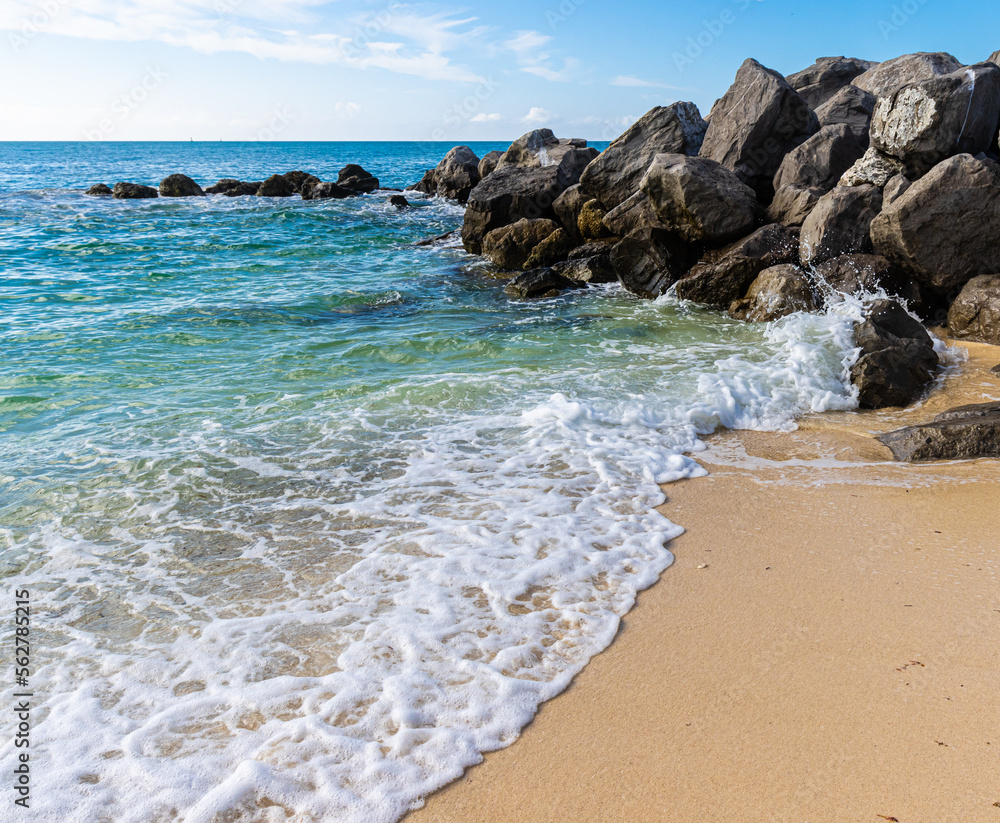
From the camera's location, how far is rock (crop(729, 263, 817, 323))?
903 cm

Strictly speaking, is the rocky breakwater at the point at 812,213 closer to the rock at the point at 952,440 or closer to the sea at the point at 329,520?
the sea at the point at 329,520

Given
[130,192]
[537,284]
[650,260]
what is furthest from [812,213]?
[130,192]

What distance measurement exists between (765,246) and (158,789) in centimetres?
986

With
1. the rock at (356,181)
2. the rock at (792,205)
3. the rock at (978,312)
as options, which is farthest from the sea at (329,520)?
the rock at (356,181)

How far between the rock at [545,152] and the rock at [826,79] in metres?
4.82

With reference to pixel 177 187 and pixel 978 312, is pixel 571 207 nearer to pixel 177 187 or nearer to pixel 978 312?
pixel 978 312

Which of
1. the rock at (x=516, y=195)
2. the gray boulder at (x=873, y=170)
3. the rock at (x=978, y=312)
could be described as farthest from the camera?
the rock at (x=516, y=195)

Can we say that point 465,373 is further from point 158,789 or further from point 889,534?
point 158,789

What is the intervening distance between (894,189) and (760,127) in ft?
10.4

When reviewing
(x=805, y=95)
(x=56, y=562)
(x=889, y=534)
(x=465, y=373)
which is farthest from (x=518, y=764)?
(x=805, y=95)

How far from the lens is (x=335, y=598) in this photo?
12.2 feet

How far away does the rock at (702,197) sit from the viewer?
1031 centimetres

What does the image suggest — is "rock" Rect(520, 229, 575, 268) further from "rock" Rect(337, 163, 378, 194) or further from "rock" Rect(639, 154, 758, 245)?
"rock" Rect(337, 163, 378, 194)

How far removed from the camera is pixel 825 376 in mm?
7020
